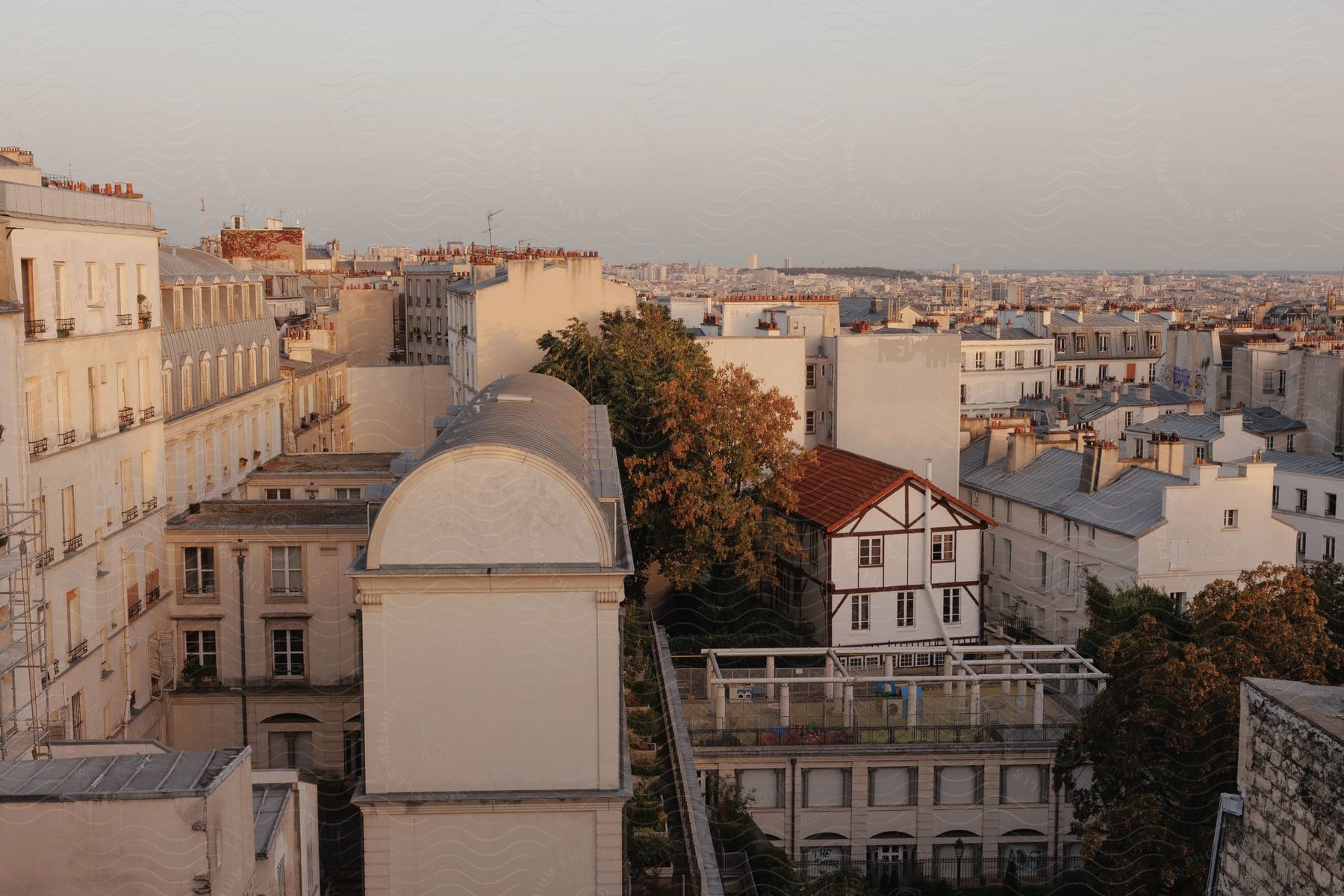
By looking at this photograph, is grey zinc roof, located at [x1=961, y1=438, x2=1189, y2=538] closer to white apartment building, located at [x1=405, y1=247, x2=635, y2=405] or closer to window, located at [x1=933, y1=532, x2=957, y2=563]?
window, located at [x1=933, y1=532, x2=957, y2=563]

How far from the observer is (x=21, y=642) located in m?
5.32

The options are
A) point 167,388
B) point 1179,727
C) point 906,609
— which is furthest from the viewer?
point 906,609

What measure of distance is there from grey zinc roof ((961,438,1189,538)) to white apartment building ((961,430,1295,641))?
13 mm

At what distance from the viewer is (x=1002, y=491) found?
11.9m

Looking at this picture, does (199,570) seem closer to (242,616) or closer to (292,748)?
(242,616)

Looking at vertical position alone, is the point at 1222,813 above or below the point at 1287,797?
below

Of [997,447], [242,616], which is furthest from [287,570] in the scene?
[997,447]

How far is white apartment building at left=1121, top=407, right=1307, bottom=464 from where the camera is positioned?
44.6 ft

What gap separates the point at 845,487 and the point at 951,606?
124cm

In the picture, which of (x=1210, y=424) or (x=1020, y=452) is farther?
(x=1210, y=424)

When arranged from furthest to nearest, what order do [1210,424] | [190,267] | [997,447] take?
[1210,424] < [997,447] < [190,267]

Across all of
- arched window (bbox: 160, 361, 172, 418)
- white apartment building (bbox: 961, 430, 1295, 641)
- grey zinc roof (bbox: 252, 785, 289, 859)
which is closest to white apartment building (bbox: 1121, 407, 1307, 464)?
white apartment building (bbox: 961, 430, 1295, 641)

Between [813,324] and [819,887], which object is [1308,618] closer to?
[819,887]

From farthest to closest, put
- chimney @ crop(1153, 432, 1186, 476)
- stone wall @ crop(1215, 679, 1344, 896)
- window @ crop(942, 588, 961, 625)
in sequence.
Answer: chimney @ crop(1153, 432, 1186, 476), window @ crop(942, 588, 961, 625), stone wall @ crop(1215, 679, 1344, 896)
